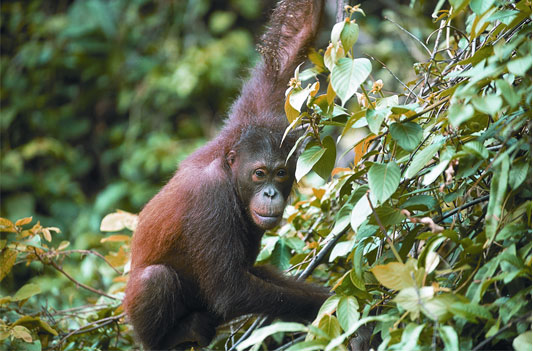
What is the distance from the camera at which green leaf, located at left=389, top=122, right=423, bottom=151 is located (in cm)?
261

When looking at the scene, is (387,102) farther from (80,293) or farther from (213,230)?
(80,293)

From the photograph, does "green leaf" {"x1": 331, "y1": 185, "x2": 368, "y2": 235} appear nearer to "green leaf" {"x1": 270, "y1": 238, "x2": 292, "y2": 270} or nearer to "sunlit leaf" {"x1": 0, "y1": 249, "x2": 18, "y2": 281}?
"green leaf" {"x1": 270, "y1": 238, "x2": 292, "y2": 270}

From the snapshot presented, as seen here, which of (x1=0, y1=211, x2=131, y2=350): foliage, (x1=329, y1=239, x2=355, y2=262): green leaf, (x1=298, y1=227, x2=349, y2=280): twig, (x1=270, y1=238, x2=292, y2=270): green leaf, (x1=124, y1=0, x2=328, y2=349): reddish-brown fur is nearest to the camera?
(x1=329, y1=239, x2=355, y2=262): green leaf

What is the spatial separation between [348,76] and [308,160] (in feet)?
1.91

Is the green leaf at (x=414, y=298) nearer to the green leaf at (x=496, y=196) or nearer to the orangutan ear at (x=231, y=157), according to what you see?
the green leaf at (x=496, y=196)

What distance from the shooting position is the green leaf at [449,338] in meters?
2.11

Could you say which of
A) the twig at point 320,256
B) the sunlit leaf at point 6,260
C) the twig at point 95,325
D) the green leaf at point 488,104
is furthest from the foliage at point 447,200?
the sunlit leaf at point 6,260

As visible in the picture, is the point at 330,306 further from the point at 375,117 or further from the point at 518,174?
the point at 518,174

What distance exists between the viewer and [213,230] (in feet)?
12.8

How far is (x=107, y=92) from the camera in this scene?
35.0 feet

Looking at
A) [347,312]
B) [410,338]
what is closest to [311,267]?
[347,312]

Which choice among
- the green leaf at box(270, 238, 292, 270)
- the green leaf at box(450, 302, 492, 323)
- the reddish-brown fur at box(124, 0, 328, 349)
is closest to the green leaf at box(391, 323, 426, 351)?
the green leaf at box(450, 302, 492, 323)

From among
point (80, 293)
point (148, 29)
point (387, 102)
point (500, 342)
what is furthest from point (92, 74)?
point (500, 342)

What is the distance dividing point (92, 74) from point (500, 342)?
924cm
